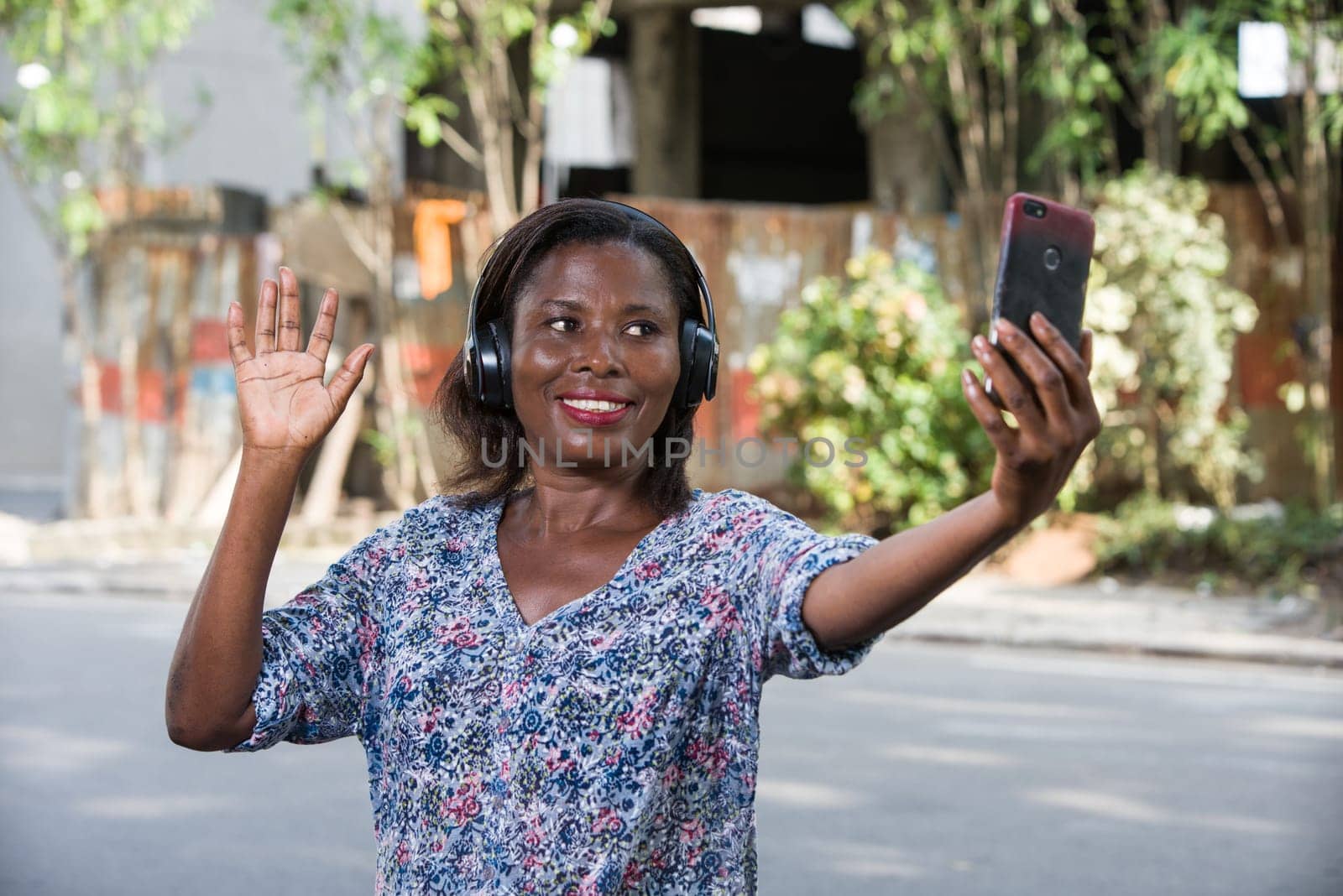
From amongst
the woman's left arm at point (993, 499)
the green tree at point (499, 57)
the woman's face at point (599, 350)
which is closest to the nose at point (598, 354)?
the woman's face at point (599, 350)

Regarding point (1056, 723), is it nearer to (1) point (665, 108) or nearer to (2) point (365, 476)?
(2) point (365, 476)

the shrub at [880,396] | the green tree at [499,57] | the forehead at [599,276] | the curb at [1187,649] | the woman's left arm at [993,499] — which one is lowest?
the curb at [1187,649]

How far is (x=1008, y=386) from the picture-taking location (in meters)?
1.53

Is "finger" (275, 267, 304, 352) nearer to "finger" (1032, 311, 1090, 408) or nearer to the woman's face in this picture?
the woman's face

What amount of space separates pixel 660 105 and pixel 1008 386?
1748 cm

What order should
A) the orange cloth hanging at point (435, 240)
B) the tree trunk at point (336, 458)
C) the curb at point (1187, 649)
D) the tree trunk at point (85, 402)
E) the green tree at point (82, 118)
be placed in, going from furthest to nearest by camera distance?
the orange cloth hanging at point (435, 240) < the tree trunk at point (85, 402) < the tree trunk at point (336, 458) < the green tree at point (82, 118) < the curb at point (1187, 649)

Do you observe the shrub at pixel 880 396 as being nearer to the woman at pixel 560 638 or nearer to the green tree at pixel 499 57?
the green tree at pixel 499 57

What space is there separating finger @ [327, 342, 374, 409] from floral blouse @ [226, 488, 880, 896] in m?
0.28

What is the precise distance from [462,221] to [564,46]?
8.97 feet

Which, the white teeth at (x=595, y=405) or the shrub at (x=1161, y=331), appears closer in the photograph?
the white teeth at (x=595, y=405)

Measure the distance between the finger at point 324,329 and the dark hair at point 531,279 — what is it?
283mm

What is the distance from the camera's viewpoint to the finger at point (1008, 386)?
1.53 m

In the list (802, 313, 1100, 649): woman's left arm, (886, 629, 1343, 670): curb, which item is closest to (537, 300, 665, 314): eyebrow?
(802, 313, 1100, 649): woman's left arm

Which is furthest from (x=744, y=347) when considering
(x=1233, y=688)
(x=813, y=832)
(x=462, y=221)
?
(x=813, y=832)
